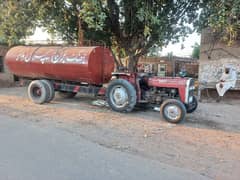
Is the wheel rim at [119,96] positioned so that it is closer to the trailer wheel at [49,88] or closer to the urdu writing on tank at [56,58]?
the urdu writing on tank at [56,58]

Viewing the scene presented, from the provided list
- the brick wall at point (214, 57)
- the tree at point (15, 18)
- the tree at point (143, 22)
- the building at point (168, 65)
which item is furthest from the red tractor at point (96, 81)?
the building at point (168, 65)

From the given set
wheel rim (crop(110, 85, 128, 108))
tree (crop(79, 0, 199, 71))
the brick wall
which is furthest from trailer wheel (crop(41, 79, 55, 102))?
the brick wall

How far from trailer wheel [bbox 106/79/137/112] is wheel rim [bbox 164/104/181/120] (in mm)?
1145

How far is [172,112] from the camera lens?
6.12m

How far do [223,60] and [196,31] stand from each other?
85.0 inches

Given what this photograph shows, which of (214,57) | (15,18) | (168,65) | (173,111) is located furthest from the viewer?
(168,65)

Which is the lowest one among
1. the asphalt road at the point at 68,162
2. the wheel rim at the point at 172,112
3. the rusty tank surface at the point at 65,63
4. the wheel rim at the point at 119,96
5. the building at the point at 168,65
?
the asphalt road at the point at 68,162

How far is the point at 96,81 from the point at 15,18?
5.23 metres

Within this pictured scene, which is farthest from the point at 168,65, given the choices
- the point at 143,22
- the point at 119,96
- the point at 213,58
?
the point at 119,96

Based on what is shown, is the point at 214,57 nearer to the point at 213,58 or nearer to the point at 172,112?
the point at 213,58

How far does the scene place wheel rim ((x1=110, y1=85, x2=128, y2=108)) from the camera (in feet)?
23.2

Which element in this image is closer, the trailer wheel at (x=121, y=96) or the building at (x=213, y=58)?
the trailer wheel at (x=121, y=96)

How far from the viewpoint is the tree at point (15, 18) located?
9.98m

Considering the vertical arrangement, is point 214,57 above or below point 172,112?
above
